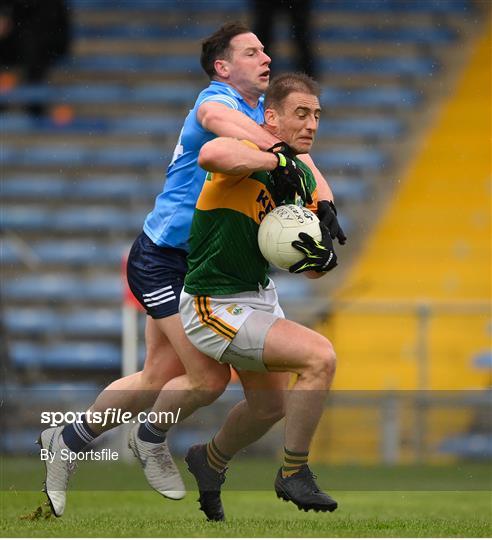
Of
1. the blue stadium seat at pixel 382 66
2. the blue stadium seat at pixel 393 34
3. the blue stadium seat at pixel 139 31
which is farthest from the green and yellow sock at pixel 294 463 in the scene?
the blue stadium seat at pixel 139 31

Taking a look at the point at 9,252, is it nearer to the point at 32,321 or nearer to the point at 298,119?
the point at 32,321

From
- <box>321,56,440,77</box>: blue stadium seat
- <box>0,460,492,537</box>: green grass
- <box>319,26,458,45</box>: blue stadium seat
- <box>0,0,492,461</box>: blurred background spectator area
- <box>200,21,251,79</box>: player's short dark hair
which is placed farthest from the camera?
<box>319,26,458,45</box>: blue stadium seat

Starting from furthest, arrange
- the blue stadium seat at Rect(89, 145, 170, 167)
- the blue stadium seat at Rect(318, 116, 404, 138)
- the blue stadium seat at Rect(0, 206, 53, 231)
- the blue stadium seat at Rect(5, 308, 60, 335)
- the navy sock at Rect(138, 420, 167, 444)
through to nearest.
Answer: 1. the blue stadium seat at Rect(318, 116, 404, 138)
2. the blue stadium seat at Rect(89, 145, 170, 167)
3. the blue stadium seat at Rect(0, 206, 53, 231)
4. the blue stadium seat at Rect(5, 308, 60, 335)
5. the navy sock at Rect(138, 420, 167, 444)

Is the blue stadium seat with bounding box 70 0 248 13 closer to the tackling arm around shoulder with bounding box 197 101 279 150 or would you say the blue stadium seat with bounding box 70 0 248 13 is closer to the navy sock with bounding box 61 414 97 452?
the navy sock with bounding box 61 414 97 452

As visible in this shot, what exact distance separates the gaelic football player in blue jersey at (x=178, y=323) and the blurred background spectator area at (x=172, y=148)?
4.94 m

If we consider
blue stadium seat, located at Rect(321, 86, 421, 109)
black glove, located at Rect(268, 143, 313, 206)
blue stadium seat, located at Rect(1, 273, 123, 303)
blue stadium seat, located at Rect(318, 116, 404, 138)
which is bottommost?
blue stadium seat, located at Rect(1, 273, 123, 303)

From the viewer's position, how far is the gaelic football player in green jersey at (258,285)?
203 inches

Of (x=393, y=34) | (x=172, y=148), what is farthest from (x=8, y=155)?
(x=393, y=34)

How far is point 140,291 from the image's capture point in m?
5.80

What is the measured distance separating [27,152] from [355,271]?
338 centimetres

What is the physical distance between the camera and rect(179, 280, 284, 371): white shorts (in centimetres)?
519

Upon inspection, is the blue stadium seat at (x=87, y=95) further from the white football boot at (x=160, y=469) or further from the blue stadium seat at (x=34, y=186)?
the white football boot at (x=160, y=469)

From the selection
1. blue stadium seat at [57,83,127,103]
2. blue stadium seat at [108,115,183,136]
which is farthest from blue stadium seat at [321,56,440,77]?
blue stadium seat at [57,83,127,103]

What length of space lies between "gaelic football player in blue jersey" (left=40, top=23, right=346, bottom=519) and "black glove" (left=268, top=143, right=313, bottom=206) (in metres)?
0.25
